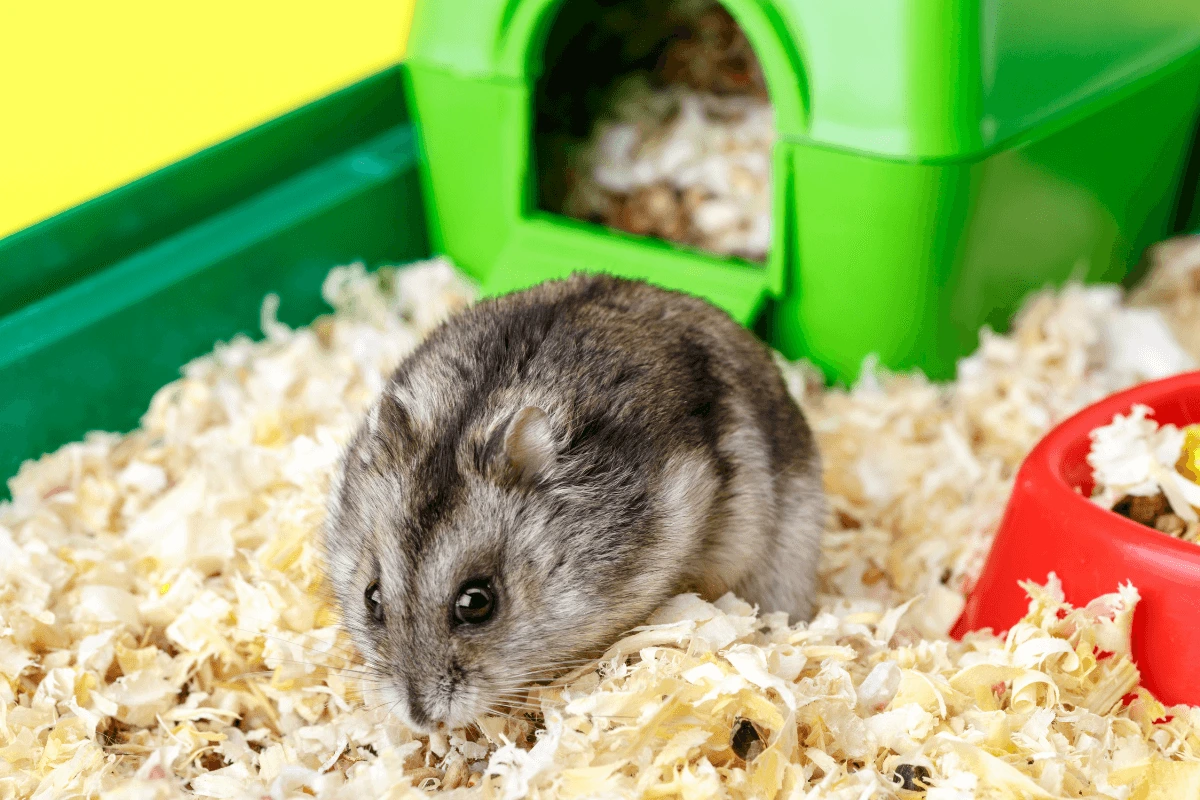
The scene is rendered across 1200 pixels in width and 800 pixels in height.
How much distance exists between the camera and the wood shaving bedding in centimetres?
189

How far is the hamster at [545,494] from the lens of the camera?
1871 mm

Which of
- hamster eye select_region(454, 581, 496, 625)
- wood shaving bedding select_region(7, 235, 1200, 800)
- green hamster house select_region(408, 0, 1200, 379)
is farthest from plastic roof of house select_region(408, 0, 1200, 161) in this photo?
hamster eye select_region(454, 581, 496, 625)

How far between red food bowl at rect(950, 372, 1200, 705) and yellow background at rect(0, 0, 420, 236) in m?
2.43

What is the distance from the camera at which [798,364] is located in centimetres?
332

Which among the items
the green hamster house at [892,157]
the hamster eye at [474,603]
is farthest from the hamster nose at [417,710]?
the green hamster house at [892,157]

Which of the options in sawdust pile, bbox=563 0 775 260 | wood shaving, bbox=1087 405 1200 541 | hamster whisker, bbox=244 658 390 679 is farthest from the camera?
sawdust pile, bbox=563 0 775 260

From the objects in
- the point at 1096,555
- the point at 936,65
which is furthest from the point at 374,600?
the point at 936,65

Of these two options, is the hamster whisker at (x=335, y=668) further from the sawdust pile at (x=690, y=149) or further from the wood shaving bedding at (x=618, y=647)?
the sawdust pile at (x=690, y=149)

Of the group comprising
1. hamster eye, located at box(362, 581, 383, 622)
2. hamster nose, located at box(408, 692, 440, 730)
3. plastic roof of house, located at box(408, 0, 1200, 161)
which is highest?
plastic roof of house, located at box(408, 0, 1200, 161)

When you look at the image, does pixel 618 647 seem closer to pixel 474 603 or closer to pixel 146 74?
pixel 474 603

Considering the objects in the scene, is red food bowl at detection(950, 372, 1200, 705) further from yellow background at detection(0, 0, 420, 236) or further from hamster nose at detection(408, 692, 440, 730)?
yellow background at detection(0, 0, 420, 236)

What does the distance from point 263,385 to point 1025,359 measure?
2.15 metres

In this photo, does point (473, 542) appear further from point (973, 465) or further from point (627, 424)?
point (973, 465)

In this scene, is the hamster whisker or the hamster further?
the hamster whisker
